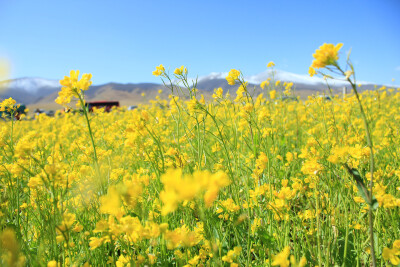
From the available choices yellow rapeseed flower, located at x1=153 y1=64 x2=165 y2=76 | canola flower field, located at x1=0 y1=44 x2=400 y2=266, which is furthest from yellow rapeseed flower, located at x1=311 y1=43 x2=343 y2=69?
yellow rapeseed flower, located at x1=153 y1=64 x2=165 y2=76

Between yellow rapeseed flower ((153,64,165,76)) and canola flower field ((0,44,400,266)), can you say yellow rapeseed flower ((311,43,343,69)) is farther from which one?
yellow rapeseed flower ((153,64,165,76))

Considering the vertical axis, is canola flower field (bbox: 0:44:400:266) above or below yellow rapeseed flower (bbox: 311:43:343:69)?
below

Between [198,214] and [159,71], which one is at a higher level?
[159,71]

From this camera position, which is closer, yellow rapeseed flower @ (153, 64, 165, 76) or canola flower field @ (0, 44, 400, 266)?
canola flower field @ (0, 44, 400, 266)

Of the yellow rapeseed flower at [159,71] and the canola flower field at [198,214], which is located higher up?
the yellow rapeseed flower at [159,71]

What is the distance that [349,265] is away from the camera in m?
1.25

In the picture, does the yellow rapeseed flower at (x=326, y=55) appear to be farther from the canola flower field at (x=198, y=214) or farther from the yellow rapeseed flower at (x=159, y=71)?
the yellow rapeseed flower at (x=159, y=71)

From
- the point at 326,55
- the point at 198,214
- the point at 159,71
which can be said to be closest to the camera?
the point at 326,55

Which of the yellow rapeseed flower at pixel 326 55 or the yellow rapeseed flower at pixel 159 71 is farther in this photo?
the yellow rapeseed flower at pixel 159 71

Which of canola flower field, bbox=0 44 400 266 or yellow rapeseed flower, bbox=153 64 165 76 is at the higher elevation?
yellow rapeseed flower, bbox=153 64 165 76

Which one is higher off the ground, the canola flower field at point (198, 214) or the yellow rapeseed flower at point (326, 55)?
the yellow rapeseed flower at point (326, 55)

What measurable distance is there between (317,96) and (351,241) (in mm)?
1404

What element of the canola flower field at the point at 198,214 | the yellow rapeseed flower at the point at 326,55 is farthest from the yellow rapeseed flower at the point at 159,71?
the yellow rapeseed flower at the point at 326,55

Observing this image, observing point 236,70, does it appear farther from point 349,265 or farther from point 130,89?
point 130,89
